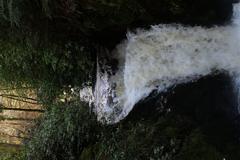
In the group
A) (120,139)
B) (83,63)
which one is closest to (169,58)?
(120,139)

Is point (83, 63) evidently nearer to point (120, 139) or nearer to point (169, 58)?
point (120, 139)

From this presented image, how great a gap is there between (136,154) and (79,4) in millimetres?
1390

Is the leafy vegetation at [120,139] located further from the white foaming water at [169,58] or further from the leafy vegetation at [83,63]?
the white foaming water at [169,58]

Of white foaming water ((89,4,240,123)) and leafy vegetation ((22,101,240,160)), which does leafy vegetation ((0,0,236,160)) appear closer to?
leafy vegetation ((22,101,240,160))

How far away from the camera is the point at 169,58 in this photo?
188 inches

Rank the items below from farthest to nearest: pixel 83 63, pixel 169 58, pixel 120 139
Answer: pixel 83 63, pixel 120 139, pixel 169 58

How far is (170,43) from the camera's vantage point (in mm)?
4770

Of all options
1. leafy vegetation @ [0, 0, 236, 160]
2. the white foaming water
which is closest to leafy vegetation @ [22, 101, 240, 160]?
leafy vegetation @ [0, 0, 236, 160]

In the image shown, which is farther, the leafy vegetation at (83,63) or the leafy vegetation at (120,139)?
the leafy vegetation at (83,63)

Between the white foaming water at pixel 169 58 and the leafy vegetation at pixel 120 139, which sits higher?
the white foaming water at pixel 169 58

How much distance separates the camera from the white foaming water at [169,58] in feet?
14.6

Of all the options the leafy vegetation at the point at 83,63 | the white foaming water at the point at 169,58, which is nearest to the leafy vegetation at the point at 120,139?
the leafy vegetation at the point at 83,63

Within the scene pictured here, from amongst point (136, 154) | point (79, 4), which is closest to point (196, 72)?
point (136, 154)

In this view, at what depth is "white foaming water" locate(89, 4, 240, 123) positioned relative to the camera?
4.45 metres
